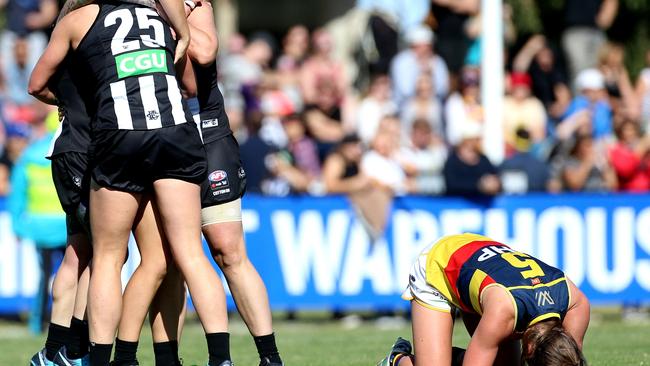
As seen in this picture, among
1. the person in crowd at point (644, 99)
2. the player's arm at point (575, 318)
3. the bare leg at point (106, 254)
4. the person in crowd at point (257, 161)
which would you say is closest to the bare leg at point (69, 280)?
the bare leg at point (106, 254)

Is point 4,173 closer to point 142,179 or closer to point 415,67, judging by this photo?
point 415,67

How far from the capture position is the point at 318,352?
29.9 ft

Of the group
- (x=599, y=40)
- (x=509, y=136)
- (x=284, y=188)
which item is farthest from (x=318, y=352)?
(x=599, y=40)

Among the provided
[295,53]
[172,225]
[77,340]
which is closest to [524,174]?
[295,53]

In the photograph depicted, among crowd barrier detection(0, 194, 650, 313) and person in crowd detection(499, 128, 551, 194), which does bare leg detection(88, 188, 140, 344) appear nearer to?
crowd barrier detection(0, 194, 650, 313)

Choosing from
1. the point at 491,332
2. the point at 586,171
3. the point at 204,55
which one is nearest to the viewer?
the point at 491,332

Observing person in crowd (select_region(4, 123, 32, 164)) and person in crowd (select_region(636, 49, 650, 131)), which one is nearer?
person in crowd (select_region(4, 123, 32, 164))

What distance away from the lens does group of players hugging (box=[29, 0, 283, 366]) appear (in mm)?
6242

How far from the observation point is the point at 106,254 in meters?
6.36

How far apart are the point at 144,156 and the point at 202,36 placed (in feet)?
2.82

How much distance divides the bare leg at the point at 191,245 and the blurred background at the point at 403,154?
13.1 ft

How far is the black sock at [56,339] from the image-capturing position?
22.9 ft

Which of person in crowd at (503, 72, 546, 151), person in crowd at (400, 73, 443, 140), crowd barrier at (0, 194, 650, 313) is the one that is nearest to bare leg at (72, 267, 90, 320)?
crowd barrier at (0, 194, 650, 313)

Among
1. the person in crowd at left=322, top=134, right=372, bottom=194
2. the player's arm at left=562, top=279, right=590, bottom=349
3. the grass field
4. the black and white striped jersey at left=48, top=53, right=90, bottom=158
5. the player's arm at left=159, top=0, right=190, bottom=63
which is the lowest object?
the grass field
